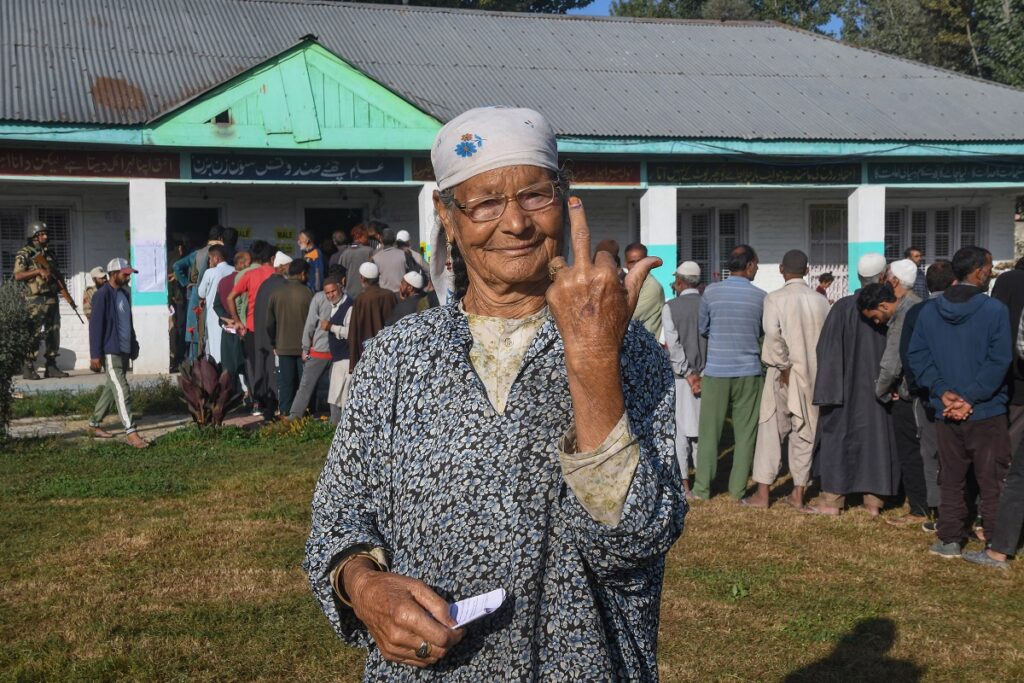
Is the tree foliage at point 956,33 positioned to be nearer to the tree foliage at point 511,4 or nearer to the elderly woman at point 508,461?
the tree foliage at point 511,4

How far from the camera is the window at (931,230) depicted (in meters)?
20.8

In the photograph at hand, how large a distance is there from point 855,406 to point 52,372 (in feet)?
40.3

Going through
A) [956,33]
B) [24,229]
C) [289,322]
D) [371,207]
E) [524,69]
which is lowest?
[289,322]

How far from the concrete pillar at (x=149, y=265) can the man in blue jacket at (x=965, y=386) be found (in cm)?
1183

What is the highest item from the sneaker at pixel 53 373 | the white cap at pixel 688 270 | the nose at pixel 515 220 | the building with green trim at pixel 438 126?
the building with green trim at pixel 438 126

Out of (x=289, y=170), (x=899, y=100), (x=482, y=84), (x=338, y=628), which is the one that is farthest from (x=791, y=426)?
(x=899, y=100)

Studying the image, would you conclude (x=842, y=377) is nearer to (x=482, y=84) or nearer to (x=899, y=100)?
(x=482, y=84)

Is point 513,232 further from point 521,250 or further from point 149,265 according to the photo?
point 149,265

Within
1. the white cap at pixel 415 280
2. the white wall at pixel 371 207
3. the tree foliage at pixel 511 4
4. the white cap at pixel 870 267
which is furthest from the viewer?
the tree foliage at pixel 511 4

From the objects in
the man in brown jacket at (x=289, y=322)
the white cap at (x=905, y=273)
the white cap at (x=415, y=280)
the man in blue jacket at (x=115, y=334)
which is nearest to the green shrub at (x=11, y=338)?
the man in blue jacket at (x=115, y=334)

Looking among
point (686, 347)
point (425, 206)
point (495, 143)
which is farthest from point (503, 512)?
point (425, 206)

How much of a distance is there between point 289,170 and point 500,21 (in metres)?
7.26

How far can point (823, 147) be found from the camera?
720 inches

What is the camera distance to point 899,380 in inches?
305
